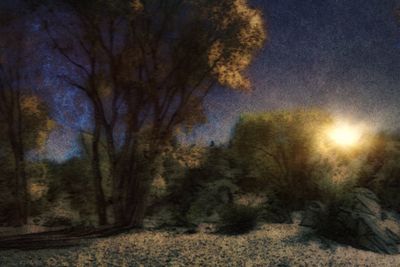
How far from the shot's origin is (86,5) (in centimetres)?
1266

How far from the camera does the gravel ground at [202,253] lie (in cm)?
898

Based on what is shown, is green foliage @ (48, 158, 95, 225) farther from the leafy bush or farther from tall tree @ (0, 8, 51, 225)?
the leafy bush

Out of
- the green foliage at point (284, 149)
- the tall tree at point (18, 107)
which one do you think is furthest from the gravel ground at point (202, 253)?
the green foliage at point (284, 149)

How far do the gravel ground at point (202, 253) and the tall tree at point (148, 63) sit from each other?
2660mm

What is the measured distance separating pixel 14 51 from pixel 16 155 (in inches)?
199

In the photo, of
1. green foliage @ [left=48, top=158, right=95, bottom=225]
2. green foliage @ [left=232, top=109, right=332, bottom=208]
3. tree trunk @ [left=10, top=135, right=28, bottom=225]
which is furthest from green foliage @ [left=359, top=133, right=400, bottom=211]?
tree trunk @ [left=10, top=135, right=28, bottom=225]

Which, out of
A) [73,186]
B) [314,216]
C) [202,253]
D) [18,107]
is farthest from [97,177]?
[73,186]

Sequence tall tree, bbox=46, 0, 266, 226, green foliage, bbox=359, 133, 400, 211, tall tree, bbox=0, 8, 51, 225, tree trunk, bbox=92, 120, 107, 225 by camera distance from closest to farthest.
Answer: tall tree, bbox=46, 0, 266, 226 → tree trunk, bbox=92, 120, 107, 225 → tall tree, bbox=0, 8, 51, 225 → green foliage, bbox=359, 133, 400, 211

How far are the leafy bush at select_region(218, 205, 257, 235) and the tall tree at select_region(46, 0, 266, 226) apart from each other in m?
3.14

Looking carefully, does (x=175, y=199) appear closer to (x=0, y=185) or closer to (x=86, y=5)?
(x=0, y=185)

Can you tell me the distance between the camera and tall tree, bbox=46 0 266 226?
13.7 meters

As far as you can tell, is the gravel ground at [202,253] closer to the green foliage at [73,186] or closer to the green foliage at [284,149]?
the green foliage at [284,149]

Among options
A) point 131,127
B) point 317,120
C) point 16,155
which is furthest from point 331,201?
point 16,155

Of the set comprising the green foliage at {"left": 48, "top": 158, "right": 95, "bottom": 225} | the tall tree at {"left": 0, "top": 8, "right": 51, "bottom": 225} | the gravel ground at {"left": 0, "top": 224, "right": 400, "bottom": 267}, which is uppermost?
the tall tree at {"left": 0, "top": 8, "right": 51, "bottom": 225}
